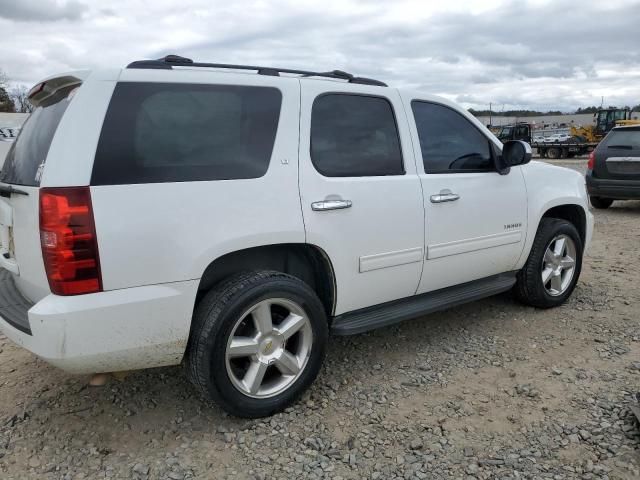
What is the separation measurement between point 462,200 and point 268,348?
172 cm

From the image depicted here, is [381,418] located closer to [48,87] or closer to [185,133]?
[185,133]

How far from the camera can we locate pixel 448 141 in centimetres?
376

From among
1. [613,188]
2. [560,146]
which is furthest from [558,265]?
[560,146]

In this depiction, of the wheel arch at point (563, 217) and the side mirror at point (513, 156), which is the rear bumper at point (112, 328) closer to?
the side mirror at point (513, 156)

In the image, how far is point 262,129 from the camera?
9.37 feet

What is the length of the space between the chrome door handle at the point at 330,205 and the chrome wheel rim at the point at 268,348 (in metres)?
0.54

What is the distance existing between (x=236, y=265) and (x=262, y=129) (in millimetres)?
754

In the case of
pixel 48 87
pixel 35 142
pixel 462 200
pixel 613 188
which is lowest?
pixel 613 188

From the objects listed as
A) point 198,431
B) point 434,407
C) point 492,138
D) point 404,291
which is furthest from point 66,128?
point 492,138

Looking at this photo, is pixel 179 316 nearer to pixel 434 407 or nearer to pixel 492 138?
pixel 434 407

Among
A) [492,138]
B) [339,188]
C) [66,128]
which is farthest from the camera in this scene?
[492,138]

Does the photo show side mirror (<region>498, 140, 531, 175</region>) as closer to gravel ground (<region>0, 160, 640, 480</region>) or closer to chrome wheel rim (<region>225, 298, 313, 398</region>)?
gravel ground (<region>0, 160, 640, 480</region>)

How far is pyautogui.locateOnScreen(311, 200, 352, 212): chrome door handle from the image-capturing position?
2932 millimetres

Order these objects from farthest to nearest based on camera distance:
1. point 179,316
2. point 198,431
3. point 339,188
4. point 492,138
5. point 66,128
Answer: point 492,138 → point 339,188 → point 198,431 → point 179,316 → point 66,128
